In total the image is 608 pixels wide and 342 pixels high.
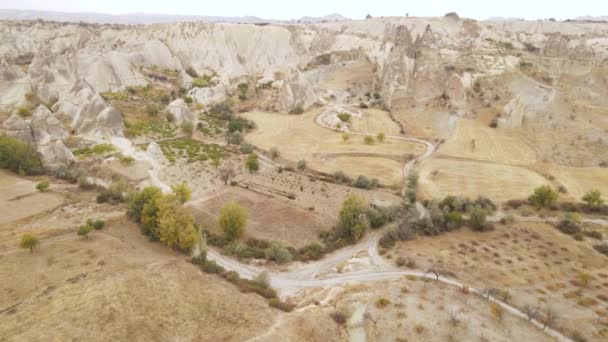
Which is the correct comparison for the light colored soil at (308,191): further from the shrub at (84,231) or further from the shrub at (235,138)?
the shrub at (84,231)

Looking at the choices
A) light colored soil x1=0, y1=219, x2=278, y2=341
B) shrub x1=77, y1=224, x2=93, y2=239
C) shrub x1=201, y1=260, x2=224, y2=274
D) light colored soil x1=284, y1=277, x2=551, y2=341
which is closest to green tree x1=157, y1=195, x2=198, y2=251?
light colored soil x1=0, y1=219, x2=278, y2=341

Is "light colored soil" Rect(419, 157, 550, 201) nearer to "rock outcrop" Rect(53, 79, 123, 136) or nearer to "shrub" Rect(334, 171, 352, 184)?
"shrub" Rect(334, 171, 352, 184)

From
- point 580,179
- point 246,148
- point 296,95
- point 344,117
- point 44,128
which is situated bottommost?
point 246,148

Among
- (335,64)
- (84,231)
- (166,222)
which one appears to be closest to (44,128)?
(84,231)

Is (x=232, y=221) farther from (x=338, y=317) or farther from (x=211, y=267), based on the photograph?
(x=338, y=317)

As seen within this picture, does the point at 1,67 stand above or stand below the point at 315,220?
above

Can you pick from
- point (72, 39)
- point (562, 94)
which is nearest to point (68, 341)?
point (562, 94)

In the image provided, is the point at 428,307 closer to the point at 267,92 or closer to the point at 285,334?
the point at 285,334
